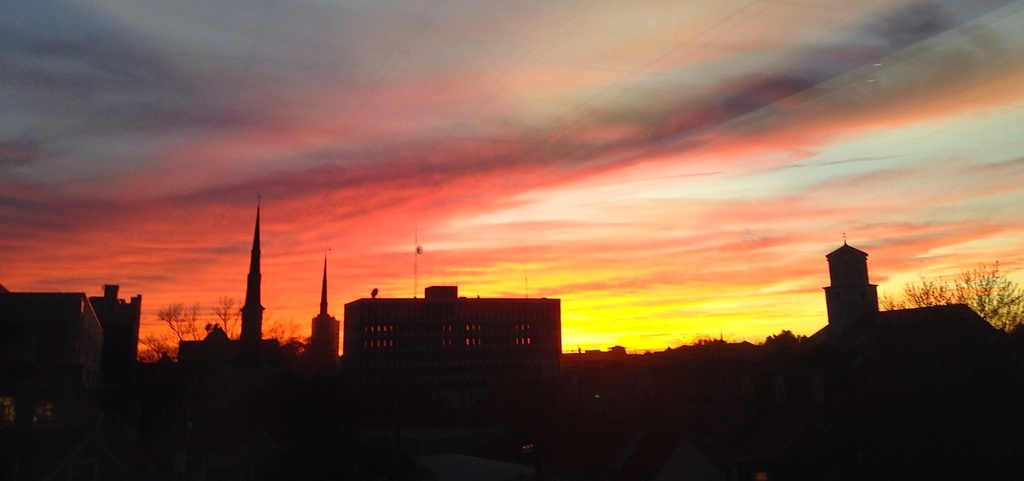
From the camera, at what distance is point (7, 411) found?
33312 millimetres

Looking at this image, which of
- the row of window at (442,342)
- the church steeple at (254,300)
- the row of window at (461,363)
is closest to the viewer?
the church steeple at (254,300)

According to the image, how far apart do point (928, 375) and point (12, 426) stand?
127 feet

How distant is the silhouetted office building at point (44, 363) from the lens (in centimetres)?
3403

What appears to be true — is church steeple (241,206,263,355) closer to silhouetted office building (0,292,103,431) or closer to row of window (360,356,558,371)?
row of window (360,356,558,371)

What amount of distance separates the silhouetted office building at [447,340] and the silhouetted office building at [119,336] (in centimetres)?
5583

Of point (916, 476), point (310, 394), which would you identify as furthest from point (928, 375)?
point (310, 394)

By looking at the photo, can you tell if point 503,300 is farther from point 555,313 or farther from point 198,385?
point 198,385

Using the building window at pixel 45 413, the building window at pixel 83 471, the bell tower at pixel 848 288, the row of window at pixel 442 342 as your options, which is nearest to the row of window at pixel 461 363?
the row of window at pixel 442 342

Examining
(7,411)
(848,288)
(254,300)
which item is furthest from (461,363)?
(7,411)

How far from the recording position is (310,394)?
66.6 metres

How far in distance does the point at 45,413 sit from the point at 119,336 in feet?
99.5

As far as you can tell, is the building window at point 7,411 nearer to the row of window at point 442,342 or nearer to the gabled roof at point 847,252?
the gabled roof at point 847,252

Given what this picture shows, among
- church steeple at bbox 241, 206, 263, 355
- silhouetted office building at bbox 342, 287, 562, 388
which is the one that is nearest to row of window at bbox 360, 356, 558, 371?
silhouetted office building at bbox 342, 287, 562, 388

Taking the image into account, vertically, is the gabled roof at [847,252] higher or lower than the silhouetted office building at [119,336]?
higher
